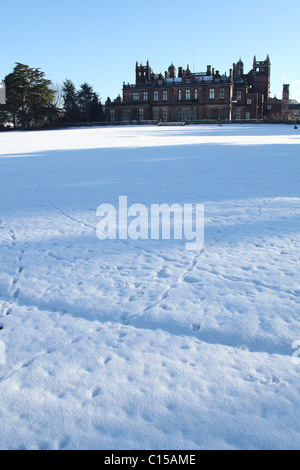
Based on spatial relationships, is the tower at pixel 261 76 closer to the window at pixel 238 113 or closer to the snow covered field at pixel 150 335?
the window at pixel 238 113

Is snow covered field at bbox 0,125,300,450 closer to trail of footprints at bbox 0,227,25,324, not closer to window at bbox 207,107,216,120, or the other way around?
trail of footprints at bbox 0,227,25,324

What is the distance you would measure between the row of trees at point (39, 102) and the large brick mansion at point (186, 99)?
444cm

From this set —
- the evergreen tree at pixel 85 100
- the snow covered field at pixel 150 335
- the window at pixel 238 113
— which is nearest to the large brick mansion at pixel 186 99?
the window at pixel 238 113

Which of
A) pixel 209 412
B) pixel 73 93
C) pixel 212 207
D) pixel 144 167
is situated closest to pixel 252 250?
pixel 212 207

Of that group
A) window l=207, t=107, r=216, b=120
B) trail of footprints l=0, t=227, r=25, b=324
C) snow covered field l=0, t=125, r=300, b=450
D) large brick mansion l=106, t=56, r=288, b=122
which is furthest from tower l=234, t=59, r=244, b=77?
trail of footprints l=0, t=227, r=25, b=324

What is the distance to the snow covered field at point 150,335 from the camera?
6.57ft

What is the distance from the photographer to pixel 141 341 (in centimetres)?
271

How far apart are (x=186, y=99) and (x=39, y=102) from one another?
76.2 ft

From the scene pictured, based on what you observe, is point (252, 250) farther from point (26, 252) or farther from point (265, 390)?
point (26, 252)

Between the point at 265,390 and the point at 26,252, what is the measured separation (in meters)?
3.17

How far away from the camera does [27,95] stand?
4925cm

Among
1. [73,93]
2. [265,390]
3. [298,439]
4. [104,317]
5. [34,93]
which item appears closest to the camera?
[298,439]

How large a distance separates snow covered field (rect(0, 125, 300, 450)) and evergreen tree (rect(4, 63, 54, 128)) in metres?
48.6

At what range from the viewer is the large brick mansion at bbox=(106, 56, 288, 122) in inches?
2270
